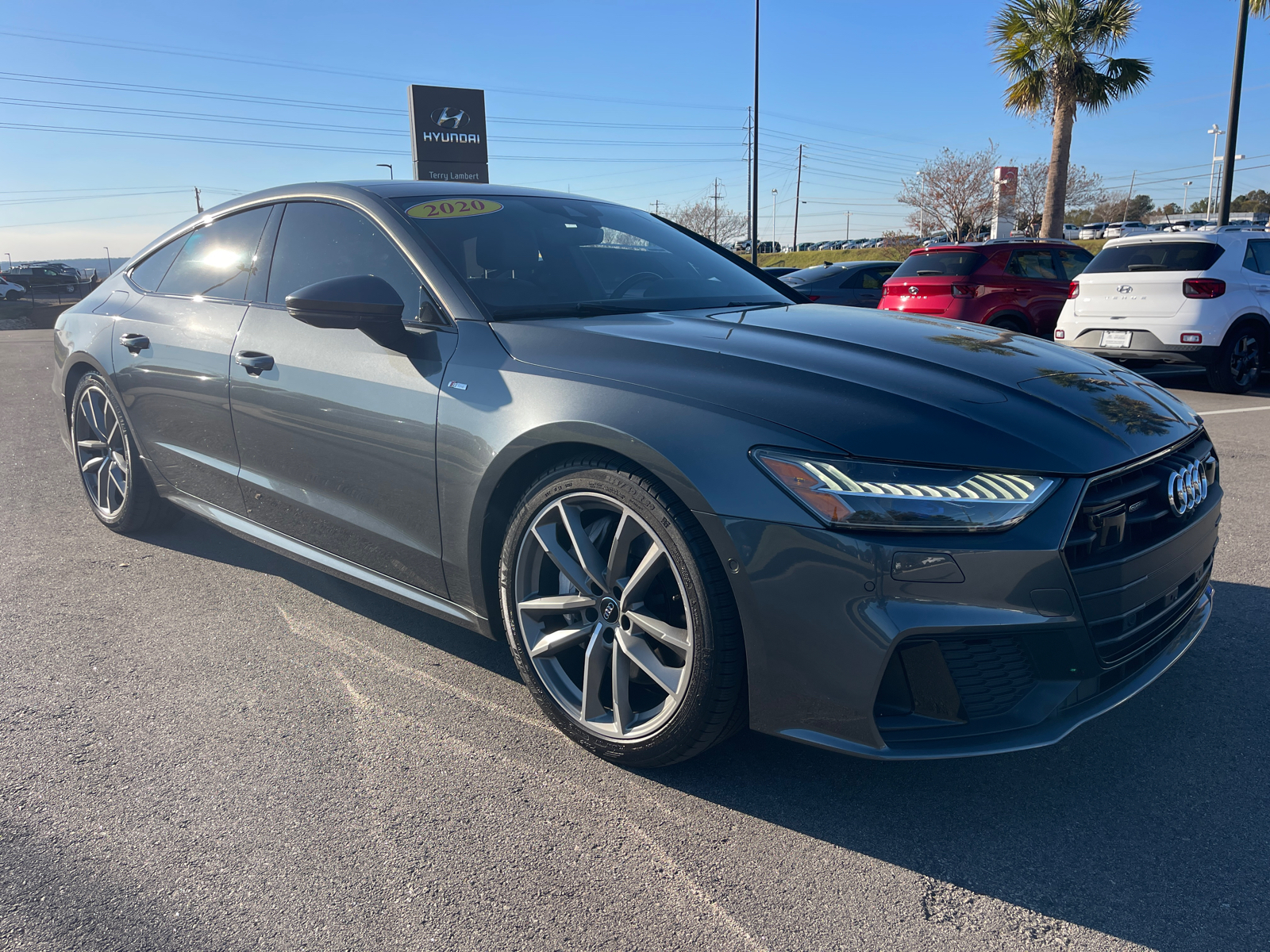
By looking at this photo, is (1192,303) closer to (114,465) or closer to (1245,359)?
(1245,359)

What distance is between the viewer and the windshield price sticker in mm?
3018

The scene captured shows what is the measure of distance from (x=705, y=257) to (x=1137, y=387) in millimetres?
1698

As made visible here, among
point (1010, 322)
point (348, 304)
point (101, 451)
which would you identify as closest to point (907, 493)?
point (348, 304)

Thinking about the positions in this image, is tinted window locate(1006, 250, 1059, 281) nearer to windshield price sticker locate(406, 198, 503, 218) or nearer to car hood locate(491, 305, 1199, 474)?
car hood locate(491, 305, 1199, 474)

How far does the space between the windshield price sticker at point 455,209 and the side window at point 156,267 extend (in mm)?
1597

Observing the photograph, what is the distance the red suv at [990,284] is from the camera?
413 inches

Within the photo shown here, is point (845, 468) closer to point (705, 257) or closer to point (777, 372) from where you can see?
point (777, 372)

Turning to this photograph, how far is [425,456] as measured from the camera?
2617 millimetres

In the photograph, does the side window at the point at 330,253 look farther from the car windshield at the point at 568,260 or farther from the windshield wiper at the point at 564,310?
the windshield wiper at the point at 564,310

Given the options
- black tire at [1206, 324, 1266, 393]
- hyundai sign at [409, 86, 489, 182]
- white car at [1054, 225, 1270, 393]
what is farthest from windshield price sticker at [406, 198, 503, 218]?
hyundai sign at [409, 86, 489, 182]

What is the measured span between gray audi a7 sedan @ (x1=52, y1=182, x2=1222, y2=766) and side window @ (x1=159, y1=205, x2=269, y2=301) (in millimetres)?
45

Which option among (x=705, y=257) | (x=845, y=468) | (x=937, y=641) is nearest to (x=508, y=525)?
A: (x=845, y=468)

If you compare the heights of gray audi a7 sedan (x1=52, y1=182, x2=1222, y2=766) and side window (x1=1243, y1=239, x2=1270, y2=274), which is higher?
side window (x1=1243, y1=239, x2=1270, y2=274)

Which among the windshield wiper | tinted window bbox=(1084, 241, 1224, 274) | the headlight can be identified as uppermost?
tinted window bbox=(1084, 241, 1224, 274)
